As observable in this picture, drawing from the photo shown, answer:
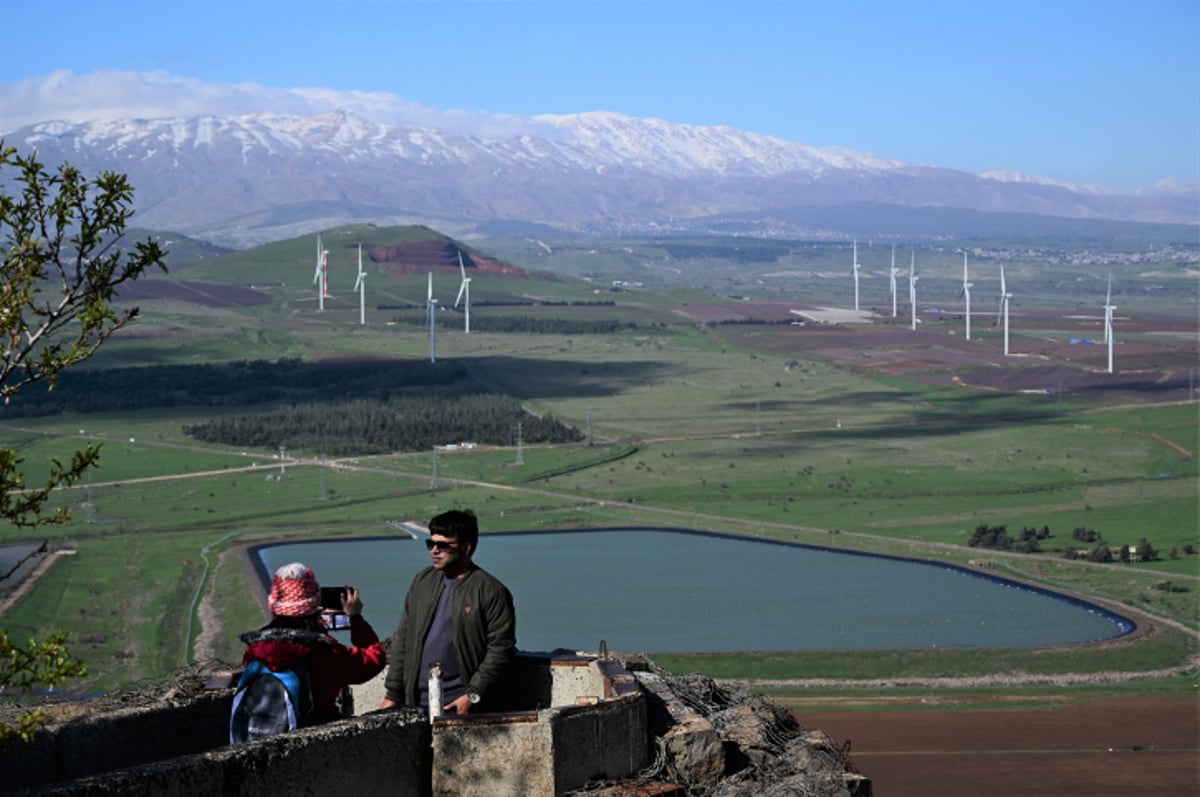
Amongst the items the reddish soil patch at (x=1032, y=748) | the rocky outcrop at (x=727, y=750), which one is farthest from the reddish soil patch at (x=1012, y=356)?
the rocky outcrop at (x=727, y=750)

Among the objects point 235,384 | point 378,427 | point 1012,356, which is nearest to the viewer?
point 378,427

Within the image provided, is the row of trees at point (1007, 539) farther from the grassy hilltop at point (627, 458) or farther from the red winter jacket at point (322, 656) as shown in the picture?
the red winter jacket at point (322, 656)

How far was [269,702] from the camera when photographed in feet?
36.6

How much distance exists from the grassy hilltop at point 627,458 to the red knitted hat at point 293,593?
132 ft

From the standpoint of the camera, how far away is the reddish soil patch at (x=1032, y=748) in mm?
36438

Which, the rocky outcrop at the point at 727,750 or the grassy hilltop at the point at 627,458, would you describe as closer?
the rocky outcrop at the point at 727,750

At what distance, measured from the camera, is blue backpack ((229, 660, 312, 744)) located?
11.1 m

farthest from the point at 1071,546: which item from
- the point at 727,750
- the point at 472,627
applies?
the point at 472,627

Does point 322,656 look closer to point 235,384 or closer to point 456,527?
point 456,527

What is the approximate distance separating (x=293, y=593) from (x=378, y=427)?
10432cm

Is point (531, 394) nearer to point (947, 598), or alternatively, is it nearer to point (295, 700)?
point (947, 598)

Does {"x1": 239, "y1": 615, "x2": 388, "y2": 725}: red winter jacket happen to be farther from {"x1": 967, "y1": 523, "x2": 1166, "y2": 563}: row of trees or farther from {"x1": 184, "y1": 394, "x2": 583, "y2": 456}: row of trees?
{"x1": 184, "y1": 394, "x2": 583, "y2": 456}: row of trees

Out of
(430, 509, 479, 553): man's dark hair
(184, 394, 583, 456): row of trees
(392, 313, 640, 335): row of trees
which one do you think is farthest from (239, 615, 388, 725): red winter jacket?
(392, 313, 640, 335): row of trees

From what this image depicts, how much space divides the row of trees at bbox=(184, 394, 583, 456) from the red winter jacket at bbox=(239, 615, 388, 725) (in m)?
96.0
